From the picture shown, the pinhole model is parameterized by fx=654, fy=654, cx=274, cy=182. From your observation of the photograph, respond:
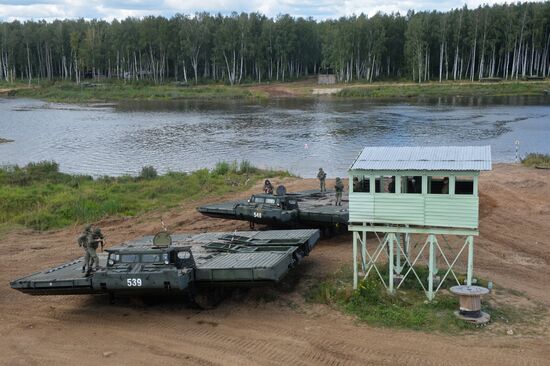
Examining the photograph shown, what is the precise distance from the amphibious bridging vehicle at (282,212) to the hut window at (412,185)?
4593 millimetres

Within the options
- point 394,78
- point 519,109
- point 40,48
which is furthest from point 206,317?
point 40,48

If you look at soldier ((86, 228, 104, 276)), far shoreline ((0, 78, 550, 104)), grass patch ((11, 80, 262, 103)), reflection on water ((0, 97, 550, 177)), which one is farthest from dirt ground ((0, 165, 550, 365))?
grass patch ((11, 80, 262, 103))

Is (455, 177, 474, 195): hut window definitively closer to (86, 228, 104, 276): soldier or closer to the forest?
(86, 228, 104, 276): soldier

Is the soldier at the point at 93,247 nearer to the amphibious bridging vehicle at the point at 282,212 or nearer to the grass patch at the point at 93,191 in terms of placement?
the amphibious bridging vehicle at the point at 282,212

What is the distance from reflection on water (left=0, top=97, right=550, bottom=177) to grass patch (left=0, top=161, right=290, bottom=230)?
4.03 meters

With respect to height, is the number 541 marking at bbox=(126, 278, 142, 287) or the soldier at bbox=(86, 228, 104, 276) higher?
the soldier at bbox=(86, 228, 104, 276)

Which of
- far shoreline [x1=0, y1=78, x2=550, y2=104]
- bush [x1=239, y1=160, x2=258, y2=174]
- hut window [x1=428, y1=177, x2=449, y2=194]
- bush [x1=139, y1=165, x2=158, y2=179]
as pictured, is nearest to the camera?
hut window [x1=428, y1=177, x2=449, y2=194]

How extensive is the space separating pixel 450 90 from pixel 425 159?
73.1 metres

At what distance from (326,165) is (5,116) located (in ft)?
152

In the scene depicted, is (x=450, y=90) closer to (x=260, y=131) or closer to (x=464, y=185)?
(x=260, y=131)

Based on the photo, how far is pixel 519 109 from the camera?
68625mm

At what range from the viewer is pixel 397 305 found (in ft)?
50.2

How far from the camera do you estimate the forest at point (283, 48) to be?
9181cm

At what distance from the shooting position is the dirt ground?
12961mm
